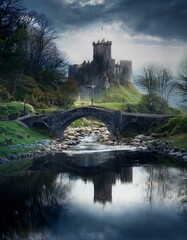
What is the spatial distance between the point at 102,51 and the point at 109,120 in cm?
10540

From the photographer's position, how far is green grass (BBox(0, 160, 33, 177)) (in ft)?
125

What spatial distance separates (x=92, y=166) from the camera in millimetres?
43094

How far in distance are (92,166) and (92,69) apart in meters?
125

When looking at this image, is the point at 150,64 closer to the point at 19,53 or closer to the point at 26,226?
the point at 19,53

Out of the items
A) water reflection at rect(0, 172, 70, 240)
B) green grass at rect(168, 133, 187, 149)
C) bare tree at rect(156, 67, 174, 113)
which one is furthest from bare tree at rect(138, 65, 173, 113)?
water reflection at rect(0, 172, 70, 240)

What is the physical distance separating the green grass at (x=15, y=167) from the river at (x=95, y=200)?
32.8 inches

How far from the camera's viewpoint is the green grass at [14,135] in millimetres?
47875

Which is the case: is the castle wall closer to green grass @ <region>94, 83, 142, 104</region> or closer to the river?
green grass @ <region>94, 83, 142, 104</region>

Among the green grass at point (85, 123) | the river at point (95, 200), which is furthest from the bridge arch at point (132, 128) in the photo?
the green grass at point (85, 123)

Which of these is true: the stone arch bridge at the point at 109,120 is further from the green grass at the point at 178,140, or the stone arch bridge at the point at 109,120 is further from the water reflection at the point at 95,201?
the water reflection at the point at 95,201

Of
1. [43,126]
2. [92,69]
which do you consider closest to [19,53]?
A: [43,126]

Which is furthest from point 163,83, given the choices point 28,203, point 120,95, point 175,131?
point 28,203

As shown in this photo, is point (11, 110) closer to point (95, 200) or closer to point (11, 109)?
point (11, 109)

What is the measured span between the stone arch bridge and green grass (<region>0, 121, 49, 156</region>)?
3.03 meters
